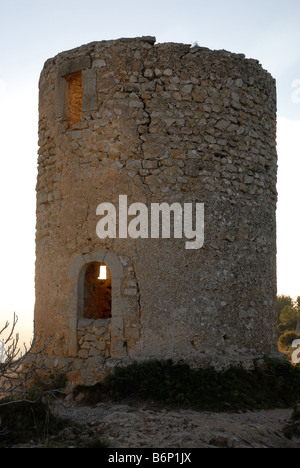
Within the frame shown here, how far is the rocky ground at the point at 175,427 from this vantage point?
15.7 ft

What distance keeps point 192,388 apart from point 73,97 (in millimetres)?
4860

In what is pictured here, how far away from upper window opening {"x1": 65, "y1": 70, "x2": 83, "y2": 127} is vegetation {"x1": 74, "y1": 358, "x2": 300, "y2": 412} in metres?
3.96

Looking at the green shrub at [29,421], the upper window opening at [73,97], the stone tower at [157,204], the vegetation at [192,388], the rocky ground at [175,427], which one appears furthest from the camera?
the upper window opening at [73,97]

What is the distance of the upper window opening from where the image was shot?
8011 millimetres

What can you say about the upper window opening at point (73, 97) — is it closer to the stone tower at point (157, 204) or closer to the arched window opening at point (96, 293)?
the stone tower at point (157, 204)

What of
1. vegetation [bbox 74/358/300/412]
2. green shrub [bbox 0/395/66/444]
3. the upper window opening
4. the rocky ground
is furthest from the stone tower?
green shrub [bbox 0/395/66/444]

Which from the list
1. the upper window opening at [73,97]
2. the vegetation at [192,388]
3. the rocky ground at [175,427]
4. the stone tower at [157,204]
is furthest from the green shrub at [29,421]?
the upper window opening at [73,97]

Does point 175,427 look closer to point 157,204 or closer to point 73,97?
point 157,204

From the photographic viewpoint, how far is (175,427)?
17.3 feet

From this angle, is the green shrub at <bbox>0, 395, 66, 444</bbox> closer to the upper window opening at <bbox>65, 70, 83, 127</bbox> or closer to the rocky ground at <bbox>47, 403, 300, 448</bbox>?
the rocky ground at <bbox>47, 403, 300, 448</bbox>

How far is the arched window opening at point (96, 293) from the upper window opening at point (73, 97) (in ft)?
7.70

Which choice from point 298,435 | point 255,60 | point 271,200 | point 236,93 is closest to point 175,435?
point 298,435

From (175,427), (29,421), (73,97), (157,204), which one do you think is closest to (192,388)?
(175,427)

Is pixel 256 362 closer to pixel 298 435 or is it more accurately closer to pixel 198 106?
pixel 298 435
